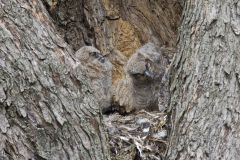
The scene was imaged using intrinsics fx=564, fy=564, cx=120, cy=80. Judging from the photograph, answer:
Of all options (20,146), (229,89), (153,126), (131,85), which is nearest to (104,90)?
(131,85)

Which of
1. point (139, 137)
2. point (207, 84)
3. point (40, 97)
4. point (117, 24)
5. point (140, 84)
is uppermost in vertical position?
point (40, 97)

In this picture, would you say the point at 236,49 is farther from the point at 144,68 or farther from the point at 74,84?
the point at 144,68

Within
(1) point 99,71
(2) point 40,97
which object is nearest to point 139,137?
(1) point 99,71

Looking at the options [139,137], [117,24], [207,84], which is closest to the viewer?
[207,84]

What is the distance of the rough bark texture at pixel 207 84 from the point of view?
12.2ft

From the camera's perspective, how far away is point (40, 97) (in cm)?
342

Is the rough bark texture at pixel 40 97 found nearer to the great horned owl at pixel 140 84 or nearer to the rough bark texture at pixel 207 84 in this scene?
the rough bark texture at pixel 207 84

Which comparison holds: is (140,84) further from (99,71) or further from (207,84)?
(207,84)

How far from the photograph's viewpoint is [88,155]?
3518mm

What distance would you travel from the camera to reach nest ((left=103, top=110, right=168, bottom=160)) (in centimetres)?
479

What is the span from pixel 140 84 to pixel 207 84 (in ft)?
8.75

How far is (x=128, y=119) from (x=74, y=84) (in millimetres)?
2662

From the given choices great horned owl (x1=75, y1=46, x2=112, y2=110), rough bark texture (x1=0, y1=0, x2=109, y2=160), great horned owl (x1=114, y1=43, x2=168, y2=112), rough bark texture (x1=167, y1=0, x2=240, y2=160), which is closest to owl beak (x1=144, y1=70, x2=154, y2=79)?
great horned owl (x1=114, y1=43, x2=168, y2=112)

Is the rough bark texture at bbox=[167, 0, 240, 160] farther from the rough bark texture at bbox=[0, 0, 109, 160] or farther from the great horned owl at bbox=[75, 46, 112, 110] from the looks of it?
the great horned owl at bbox=[75, 46, 112, 110]
